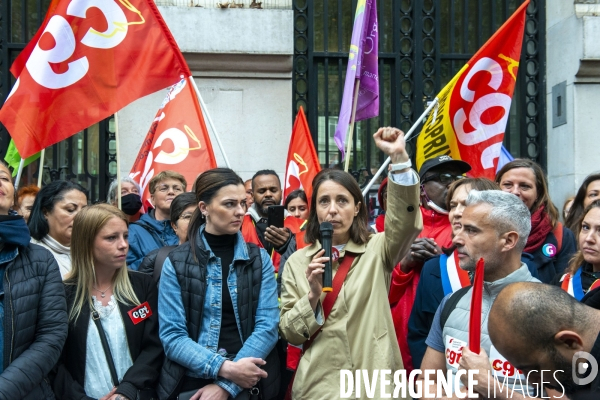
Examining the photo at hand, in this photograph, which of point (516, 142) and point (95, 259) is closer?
point (95, 259)

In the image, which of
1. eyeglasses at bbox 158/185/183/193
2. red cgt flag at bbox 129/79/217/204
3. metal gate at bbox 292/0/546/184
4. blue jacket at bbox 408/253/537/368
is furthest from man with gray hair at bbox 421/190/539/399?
metal gate at bbox 292/0/546/184

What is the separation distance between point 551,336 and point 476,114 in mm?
3939

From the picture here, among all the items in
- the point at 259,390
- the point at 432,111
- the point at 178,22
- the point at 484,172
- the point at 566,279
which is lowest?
the point at 259,390

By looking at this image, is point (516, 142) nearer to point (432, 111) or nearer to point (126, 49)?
point (432, 111)

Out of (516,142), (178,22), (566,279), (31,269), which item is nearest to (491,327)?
(566,279)

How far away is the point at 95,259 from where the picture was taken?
428 centimetres

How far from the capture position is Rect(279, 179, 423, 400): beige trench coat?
363 cm

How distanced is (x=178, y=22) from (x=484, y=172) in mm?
3940

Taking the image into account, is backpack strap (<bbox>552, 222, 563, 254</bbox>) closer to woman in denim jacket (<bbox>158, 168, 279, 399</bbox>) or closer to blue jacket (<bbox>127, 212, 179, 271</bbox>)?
woman in denim jacket (<bbox>158, 168, 279, 399</bbox>)

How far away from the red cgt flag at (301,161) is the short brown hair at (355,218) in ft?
9.61

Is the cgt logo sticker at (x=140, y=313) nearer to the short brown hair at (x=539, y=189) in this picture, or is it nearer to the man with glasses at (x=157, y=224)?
the man with glasses at (x=157, y=224)

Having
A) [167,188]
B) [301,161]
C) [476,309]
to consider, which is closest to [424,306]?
[476,309]

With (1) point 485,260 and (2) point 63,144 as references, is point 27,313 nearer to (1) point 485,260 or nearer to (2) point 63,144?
(1) point 485,260

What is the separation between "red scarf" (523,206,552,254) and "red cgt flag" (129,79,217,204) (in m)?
2.77
